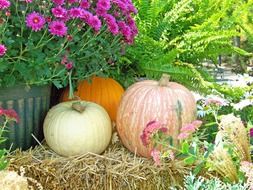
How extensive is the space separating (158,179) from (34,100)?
0.66 m

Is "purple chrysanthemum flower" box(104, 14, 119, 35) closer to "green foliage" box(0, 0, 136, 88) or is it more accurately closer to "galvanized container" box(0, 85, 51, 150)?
"green foliage" box(0, 0, 136, 88)

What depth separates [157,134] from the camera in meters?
2.01

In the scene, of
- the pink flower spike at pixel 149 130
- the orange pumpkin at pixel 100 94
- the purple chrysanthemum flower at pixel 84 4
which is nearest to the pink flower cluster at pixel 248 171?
the pink flower spike at pixel 149 130

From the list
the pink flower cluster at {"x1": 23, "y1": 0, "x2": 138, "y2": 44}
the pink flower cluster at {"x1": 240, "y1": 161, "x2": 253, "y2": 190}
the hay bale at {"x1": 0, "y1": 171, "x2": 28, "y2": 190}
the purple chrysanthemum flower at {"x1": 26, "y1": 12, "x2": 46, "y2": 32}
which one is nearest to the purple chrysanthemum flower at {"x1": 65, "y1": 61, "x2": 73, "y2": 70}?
the pink flower cluster at {"x1": 23, "y1": 0, "x2": 138, "y2": 44}

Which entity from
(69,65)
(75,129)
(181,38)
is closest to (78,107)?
(75,129)

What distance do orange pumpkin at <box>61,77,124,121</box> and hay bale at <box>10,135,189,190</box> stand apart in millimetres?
457

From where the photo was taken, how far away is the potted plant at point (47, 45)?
199 centimetres

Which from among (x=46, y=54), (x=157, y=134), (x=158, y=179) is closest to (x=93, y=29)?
(x=46, y=54)

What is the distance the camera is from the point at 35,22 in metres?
1.93

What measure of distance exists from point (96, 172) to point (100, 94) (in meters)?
0.61

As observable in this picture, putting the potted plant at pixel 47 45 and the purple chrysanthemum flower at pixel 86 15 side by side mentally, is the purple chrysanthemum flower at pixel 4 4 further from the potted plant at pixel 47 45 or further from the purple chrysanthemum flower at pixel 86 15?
the purple chrysanthemum flower at pixel 86 15

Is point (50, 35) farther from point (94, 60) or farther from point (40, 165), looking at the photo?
point (40, 165)

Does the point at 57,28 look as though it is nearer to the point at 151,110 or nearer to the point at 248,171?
the point at 151,110

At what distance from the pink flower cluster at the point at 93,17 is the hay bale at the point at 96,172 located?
543 mm
